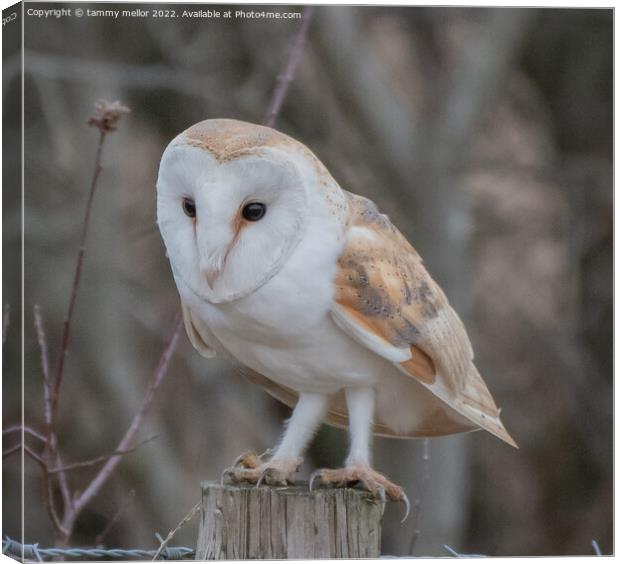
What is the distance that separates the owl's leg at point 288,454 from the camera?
3.15 metres

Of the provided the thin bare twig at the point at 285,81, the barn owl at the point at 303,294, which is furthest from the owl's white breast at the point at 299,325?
the thin bare twig at the point at 285,81

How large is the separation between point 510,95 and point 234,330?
9.41 ft

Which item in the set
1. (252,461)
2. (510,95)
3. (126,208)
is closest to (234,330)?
(252,461)

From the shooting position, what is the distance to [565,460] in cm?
523

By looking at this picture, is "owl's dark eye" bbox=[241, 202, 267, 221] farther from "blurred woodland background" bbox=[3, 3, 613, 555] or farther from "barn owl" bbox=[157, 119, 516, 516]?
"blurred woodland background" bbox=[3, 3, 613, 555]

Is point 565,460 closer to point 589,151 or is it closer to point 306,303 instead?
point 589,151

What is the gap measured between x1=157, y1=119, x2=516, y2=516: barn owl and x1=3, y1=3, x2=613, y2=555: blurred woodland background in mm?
1209

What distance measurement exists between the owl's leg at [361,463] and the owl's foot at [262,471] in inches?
3.7

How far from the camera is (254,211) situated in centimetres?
290

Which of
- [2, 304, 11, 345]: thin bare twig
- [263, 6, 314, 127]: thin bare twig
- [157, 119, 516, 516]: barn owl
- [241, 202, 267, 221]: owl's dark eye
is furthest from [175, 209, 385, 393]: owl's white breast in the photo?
[2, 304, 11, 345]: thin bare twig

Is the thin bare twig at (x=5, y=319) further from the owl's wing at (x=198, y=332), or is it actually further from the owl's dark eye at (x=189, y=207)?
the owl's dark eye at (x=189, y=207)

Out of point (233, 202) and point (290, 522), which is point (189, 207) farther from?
point (290, 522)

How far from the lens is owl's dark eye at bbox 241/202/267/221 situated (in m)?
2.89

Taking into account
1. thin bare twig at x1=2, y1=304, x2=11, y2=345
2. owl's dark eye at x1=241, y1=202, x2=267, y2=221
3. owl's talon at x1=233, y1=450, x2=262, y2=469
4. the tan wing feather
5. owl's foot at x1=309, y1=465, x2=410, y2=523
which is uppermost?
owl's dark eye at x1=241, y1=202, x2=267, y2=221
